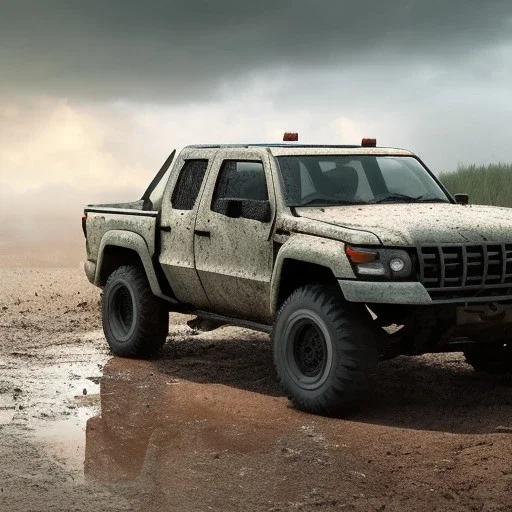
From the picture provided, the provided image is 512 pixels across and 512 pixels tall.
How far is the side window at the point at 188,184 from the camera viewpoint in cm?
1041

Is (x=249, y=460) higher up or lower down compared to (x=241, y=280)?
lower down

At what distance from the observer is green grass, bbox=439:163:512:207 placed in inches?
1113

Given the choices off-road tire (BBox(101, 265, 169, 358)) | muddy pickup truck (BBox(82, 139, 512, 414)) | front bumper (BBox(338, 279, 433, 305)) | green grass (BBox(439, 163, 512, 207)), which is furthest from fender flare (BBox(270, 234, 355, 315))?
green grass (BBox(439, 163, 512, 207))

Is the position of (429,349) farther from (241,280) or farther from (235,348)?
(235,348)

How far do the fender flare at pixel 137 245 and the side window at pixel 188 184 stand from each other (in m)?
0.58

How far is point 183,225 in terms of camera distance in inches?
408

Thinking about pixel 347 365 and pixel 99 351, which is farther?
pixel 99 351

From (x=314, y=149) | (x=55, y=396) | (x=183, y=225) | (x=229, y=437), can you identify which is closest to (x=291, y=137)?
(x=314, y=149)

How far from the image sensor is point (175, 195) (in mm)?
10656

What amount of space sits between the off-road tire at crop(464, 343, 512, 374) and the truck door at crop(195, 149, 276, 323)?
2.00 m

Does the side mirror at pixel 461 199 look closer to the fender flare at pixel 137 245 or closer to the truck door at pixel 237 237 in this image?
the truck door at pixel 237 237

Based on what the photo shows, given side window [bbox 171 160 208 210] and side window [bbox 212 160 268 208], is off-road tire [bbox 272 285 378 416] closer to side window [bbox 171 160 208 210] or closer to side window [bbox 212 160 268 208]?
side window [bbox 212 160 268 208]

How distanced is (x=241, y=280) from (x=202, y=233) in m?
0.72

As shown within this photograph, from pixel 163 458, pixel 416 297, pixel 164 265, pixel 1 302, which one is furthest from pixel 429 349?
pixel 1 302
